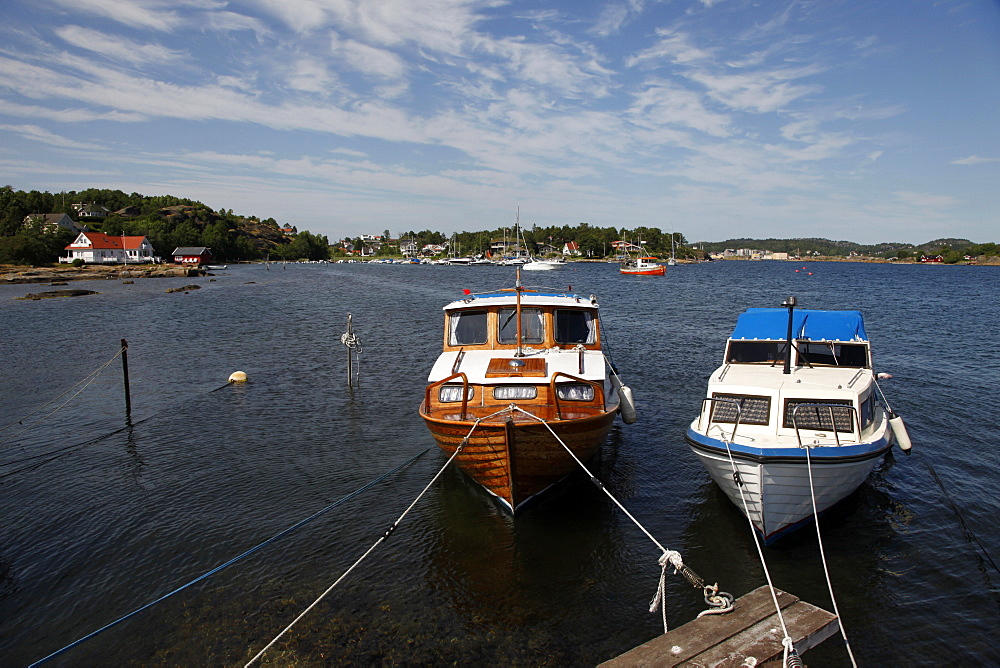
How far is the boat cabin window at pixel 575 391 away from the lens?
13.1m

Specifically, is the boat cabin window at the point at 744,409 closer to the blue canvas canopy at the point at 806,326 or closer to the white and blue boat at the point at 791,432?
the white and blue boat at the point at 791,432

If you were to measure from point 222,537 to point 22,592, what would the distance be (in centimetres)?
318

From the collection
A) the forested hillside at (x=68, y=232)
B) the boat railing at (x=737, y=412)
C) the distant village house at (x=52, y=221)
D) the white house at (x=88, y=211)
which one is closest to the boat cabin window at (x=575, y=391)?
the boat railing at (x=737, y=412)

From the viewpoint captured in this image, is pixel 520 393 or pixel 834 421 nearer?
pixel 834 421

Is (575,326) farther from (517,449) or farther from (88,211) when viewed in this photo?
(88,211)

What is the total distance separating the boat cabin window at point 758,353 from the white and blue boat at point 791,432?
3 centimetres

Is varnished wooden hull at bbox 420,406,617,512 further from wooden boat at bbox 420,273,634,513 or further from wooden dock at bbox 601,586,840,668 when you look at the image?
wooden dock at bbox 601,586,840,668

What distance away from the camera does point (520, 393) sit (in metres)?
12.8

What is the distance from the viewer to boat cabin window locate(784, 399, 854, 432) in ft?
39.1

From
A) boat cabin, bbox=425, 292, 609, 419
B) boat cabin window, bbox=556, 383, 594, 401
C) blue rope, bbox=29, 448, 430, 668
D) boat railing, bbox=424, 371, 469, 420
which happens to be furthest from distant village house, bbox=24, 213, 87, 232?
boat cabin window, bbox=556, 383, 594, 401

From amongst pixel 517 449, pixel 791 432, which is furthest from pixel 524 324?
pixel 791 432

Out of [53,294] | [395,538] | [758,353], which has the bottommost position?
[395,538]

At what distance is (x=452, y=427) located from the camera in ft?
39.8

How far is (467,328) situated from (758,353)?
300 inches
